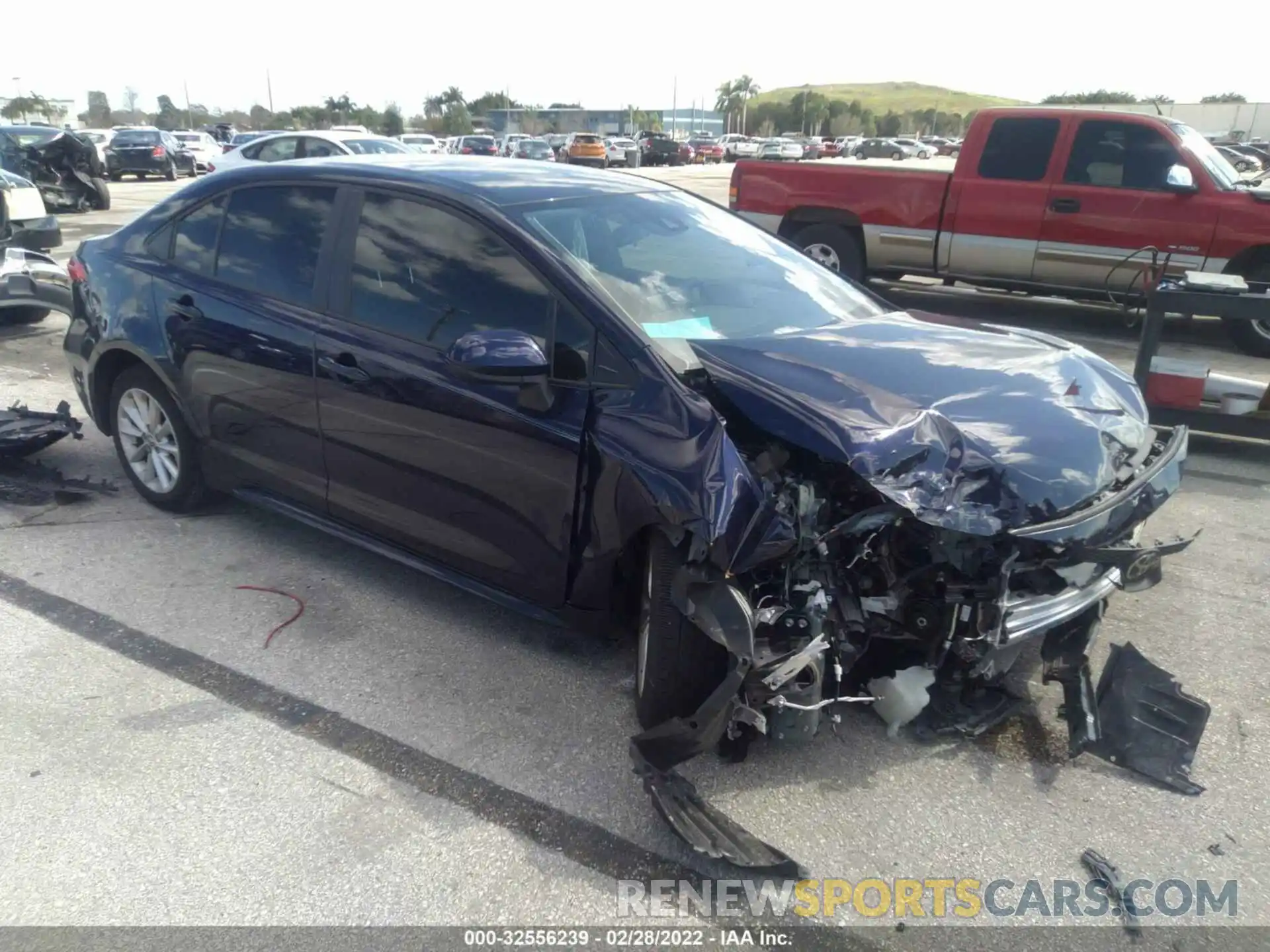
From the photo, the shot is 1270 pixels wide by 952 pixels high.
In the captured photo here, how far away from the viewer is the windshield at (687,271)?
3418 mm

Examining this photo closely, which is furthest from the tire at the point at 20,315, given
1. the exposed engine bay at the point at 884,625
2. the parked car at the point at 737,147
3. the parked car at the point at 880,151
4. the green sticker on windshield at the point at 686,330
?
the parked car at the point at 880,151

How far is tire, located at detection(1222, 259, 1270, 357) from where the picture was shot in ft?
28.8

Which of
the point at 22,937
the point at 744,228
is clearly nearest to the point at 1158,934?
the point at 22,937

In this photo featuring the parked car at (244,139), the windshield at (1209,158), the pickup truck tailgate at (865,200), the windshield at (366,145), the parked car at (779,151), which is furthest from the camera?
the parked car at (779,151)

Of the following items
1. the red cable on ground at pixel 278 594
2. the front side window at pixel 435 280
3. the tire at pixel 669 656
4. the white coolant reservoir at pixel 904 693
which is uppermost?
the front side window at pixel 435 280

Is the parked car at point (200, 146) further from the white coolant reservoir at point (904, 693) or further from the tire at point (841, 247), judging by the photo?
the white coolant reservoir at point (904, 693)

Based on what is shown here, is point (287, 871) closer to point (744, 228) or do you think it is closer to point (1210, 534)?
point (744, 228)

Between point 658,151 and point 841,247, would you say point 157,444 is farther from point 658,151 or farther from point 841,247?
point 658,151

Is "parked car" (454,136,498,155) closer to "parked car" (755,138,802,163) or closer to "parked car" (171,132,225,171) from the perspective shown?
"parked car" (171,132,225,171)

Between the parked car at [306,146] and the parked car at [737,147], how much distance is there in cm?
4233

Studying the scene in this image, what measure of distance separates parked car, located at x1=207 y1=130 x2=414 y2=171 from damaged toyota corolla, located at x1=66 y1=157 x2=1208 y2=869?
12.6 m

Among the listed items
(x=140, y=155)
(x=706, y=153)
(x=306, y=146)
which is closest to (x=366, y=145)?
(x=306, y=146)

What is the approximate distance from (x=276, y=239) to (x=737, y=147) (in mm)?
62935

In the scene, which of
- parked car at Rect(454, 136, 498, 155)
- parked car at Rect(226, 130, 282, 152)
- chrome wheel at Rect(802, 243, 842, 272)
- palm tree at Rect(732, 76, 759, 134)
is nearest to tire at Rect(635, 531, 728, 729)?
chrome wheel at Rect(802, 243, 842, 272)
